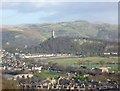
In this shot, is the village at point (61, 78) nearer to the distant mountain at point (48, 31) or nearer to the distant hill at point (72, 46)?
the distant hill at point (72, 46)

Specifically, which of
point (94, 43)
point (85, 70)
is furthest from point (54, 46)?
point (85, 70)

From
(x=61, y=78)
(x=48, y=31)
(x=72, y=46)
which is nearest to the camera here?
(x=61, y=78)

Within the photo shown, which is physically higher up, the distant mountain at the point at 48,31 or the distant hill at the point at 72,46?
the distant mountain at the point at 48,31

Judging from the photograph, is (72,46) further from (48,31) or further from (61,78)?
(48,31)

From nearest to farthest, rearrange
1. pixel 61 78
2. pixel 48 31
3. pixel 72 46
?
pixel 61 78 < pixel 72 46 < pixel 48 31

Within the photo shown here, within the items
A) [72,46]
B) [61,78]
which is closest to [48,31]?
[72,46]

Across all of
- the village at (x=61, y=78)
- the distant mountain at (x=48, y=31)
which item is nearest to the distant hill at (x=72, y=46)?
the distant mountain at (x=48, y=31)
